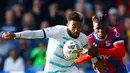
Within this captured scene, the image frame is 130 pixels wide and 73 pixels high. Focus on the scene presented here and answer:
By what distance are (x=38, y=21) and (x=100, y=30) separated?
5.62 meters

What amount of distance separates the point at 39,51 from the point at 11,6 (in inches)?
91.6

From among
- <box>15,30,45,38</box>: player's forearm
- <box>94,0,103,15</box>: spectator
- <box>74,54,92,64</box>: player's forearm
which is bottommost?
<box>74,54,92,64</box>: player's forearm

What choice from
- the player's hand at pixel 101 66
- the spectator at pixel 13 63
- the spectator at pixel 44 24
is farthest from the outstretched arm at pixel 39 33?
the spectator at pixel 44 24

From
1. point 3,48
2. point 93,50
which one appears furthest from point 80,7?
point 93,50

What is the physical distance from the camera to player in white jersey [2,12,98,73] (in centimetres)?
903

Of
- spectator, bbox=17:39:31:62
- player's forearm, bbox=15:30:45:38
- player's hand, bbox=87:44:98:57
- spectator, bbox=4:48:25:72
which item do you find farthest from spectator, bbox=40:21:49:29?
player's forearm, bbox=15:30:45:38

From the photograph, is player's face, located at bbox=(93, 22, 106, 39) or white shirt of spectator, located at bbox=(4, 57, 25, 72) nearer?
player's face, located at bbox=(93, 22, 106, 39)

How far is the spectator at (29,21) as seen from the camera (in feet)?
48.1

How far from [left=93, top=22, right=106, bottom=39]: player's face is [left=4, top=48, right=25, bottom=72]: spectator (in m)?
4.35

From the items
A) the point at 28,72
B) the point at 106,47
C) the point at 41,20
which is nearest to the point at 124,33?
the point at 41,20

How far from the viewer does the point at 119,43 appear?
959 cm

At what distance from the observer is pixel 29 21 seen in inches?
580

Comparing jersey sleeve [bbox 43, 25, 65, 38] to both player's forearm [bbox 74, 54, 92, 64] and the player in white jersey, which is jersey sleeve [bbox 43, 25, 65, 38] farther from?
player's forearm [bbox 74, 54, 92, 64]

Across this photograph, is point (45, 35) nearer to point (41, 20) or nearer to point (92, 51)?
point (92, 51)
